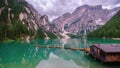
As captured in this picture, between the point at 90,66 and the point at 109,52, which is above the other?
the point at 109,52

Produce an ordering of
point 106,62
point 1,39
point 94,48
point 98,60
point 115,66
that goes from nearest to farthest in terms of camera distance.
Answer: point 115,66 → point 106,62 → point 98,60 → point 94,48 → point 1,39

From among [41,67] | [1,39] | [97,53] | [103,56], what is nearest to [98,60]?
[97,53]

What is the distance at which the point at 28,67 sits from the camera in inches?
2076

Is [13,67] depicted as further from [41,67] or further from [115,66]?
[115,66]

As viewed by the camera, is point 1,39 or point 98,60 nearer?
point 98,60

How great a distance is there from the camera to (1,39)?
193625 millimetres

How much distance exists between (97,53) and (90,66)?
8.80 meters

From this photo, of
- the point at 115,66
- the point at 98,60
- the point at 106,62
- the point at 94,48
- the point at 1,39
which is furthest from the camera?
the point at 1,39

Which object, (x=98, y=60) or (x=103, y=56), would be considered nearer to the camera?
(x=103, y=56)

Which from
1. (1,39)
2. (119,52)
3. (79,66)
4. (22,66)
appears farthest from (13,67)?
(1,39)

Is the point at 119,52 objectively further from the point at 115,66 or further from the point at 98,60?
the point at 98,60

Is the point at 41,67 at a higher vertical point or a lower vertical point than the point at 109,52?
lower

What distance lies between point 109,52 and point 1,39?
15912 centimetres

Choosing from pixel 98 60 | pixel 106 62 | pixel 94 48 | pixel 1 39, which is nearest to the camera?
pixel 106 62
